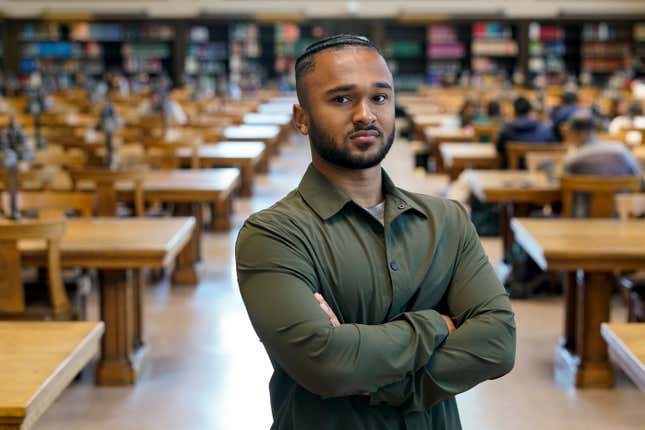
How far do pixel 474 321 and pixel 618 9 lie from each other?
1882 centimetres

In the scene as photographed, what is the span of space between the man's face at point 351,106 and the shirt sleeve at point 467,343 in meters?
0.27

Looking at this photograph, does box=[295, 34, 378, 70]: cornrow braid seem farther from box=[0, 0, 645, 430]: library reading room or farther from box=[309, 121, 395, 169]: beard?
box=[309, 121, 395, 169]: beard

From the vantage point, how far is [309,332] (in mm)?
1724

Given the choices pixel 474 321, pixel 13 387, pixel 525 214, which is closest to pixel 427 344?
pixel 474 321

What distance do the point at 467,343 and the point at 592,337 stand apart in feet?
8.82

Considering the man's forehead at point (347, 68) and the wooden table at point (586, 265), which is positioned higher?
the man's forehead at point (347, 68)

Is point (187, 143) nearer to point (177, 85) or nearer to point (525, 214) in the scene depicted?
point (525, 214)

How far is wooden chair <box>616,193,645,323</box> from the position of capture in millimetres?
4336

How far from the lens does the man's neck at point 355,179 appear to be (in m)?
1.84

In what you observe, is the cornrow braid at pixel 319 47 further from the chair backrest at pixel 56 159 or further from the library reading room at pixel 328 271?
the chair backrest at pixel 56 159

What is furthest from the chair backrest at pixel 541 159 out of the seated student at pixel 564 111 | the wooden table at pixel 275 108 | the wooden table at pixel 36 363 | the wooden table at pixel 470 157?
the wooden table at pixel 275 108

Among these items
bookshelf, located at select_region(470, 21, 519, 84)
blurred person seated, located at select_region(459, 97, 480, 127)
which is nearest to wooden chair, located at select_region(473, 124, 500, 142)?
blurred person seated, located at select_region(459, 97, 480, 127)

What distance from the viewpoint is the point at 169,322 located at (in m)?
5.54

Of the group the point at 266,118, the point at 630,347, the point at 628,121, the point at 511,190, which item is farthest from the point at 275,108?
the point at 630,347
